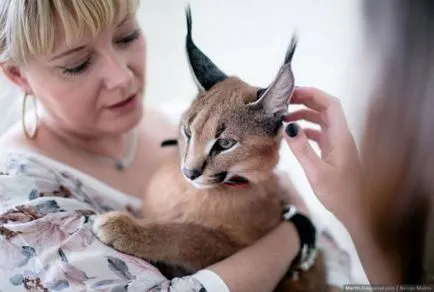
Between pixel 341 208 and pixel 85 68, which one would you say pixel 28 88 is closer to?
pixel 85 68

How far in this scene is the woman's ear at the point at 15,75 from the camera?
41.0 inches

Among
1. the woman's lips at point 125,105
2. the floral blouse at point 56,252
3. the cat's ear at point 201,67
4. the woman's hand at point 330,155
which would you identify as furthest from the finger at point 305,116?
the woman's lips at point 125,105

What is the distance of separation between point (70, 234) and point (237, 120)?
0.33 m

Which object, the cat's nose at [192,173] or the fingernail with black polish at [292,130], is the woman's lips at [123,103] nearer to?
the cat's nose at [192,173]

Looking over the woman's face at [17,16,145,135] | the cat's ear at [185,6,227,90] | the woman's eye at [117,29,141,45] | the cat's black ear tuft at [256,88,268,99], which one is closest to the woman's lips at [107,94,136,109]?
the woman's face at [17,16,145,135]

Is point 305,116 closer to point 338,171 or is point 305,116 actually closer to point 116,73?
point 338,171

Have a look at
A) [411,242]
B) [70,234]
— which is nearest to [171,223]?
[70,234]

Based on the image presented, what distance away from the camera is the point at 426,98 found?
0.66 m

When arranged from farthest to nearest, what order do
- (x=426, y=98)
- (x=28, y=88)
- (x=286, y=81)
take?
(x=28, y=88), (x=286, y=81), (x=426, y=98)

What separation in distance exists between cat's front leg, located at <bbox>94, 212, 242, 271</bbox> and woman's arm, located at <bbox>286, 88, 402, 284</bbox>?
0.80ft

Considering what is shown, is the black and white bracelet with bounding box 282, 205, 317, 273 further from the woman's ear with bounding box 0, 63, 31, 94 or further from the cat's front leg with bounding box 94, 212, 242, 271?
the woman's ear with bounding box 0, 63, 31, 94

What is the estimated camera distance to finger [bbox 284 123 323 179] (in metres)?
0.80

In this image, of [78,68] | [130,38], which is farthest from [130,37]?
[78,68]

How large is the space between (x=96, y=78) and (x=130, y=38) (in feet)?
0.31
